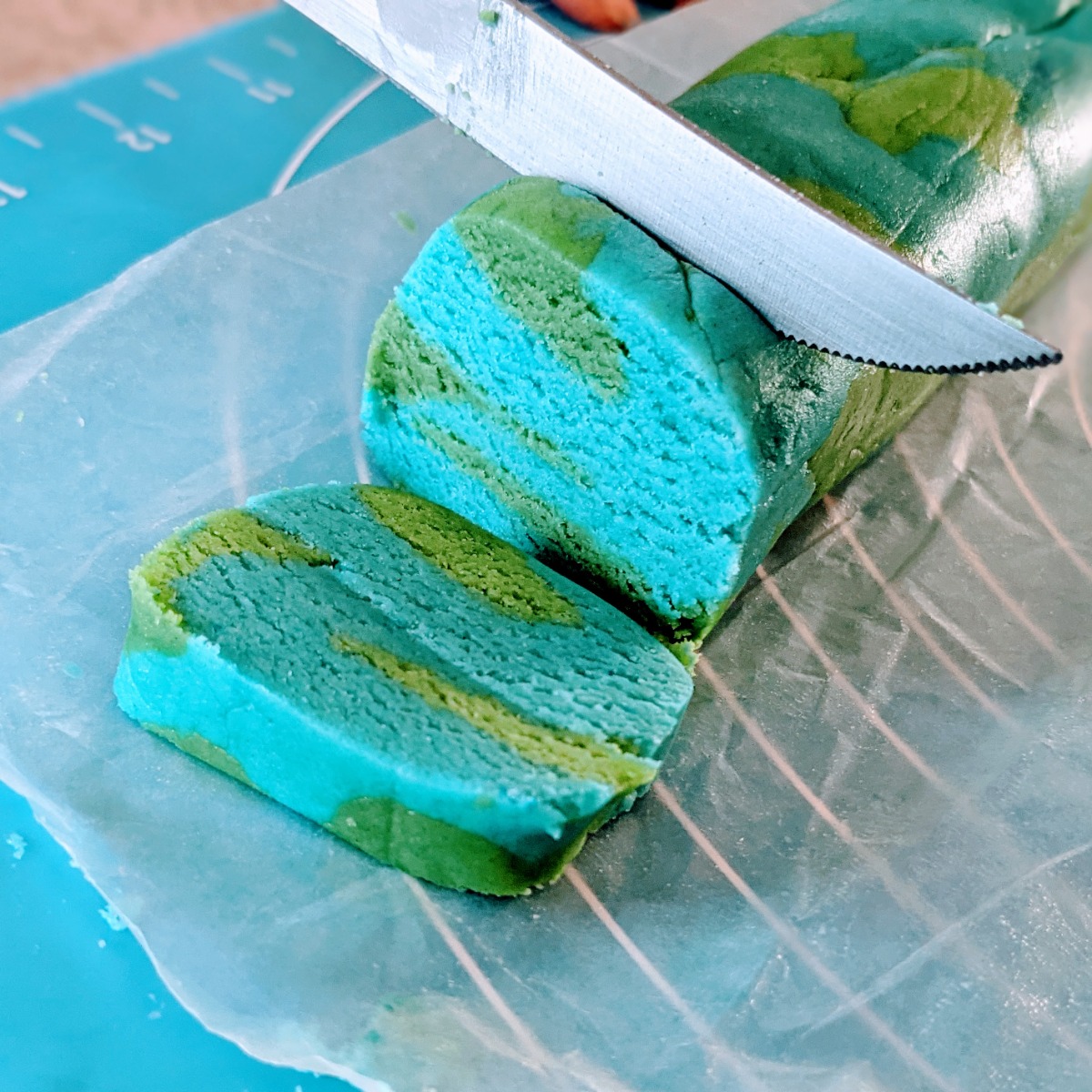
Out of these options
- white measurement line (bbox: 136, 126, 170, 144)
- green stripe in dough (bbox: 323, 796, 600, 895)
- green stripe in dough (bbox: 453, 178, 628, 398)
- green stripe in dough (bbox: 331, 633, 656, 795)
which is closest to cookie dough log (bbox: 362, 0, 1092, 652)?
green stripe in dough (bbox: 453, 178, 628, 398)

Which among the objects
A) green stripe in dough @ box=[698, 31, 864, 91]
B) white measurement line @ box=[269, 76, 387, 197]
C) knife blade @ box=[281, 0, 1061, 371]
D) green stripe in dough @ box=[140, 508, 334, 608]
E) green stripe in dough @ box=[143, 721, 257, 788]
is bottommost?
green stripe in dough @ box=[143, 721, 257, 788]

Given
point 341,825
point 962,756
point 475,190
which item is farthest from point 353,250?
point 962,756

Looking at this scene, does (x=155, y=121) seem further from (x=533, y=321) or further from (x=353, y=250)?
(x=533, y=321)

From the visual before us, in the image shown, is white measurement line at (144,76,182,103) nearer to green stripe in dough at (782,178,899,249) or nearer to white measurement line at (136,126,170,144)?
white measurement line at (136,126,170,144)

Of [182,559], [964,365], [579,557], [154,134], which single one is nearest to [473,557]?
[579,557]

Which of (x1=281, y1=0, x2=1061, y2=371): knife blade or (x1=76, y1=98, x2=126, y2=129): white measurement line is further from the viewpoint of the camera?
(x1=76, y1=98, x2=126, y2=129): white measurement line

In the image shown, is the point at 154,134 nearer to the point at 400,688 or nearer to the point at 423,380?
the point at 423,380

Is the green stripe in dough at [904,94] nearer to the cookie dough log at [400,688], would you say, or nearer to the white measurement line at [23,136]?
the cookie dough log at [400,688]
